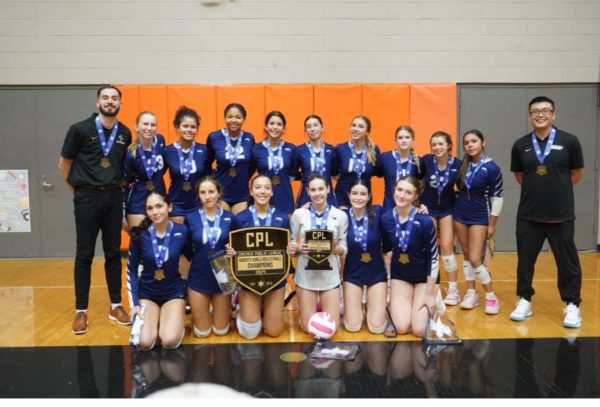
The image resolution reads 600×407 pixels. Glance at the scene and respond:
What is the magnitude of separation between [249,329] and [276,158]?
5.56 feet

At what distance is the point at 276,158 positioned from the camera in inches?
197

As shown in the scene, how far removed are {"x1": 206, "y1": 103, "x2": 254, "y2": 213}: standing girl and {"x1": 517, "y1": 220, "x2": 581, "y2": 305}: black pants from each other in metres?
2.60

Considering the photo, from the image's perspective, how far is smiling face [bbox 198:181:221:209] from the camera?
4148 millimetres

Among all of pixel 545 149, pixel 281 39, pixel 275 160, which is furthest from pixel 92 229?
pixel 281 39

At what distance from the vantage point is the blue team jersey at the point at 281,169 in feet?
16.4

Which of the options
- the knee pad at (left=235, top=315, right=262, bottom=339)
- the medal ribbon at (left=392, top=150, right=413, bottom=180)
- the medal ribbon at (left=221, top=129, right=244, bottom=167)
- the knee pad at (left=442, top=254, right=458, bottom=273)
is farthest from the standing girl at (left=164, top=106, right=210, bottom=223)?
the knee pad at (left=442, top=254, right=458, bottom=273)

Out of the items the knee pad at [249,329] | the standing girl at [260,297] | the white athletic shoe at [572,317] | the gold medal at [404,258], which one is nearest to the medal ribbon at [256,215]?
the standing girl at [260,297]

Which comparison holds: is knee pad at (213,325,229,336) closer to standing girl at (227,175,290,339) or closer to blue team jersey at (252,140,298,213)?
standing girl at (227,175,290,339)

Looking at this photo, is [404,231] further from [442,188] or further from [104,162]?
[104,162]

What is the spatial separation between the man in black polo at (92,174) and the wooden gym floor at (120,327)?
1.06 feet

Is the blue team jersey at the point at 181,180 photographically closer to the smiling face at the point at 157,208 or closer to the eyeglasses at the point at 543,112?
the smiling face at the point at 157,208

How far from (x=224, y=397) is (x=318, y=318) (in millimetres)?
1283

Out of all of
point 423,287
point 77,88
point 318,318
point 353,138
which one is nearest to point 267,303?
point 318,318

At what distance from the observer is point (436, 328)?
13.4 feet
